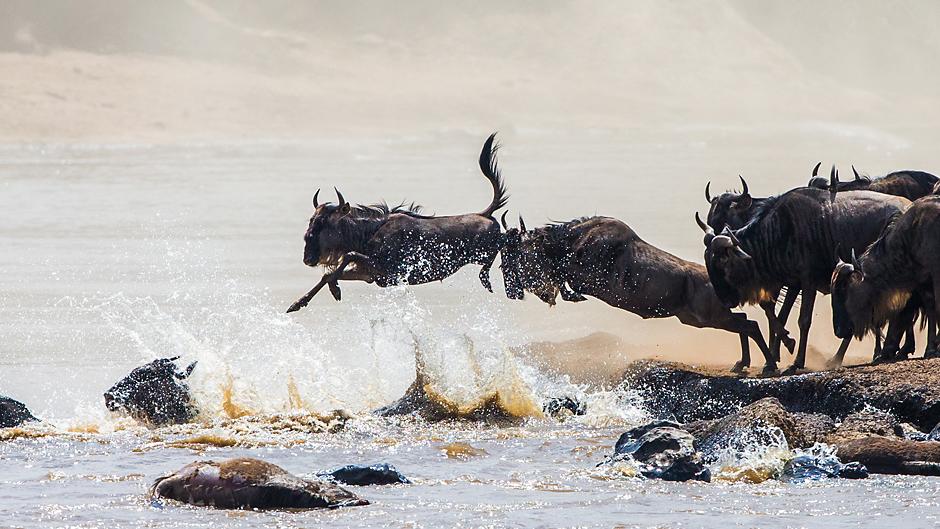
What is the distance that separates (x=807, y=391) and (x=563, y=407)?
5.84ft

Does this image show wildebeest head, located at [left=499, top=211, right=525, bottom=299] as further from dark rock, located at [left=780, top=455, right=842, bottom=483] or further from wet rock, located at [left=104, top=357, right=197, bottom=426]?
dark rock, located at [left=780, top=455, right=842, bottom=483]

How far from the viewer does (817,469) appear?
962cm

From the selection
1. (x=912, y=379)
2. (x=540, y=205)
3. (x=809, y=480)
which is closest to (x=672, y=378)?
(x=912, y=379)

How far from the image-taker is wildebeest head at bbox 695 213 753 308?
12984 mm

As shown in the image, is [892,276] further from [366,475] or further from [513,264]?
[366,475]

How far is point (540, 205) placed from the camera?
1264 inches

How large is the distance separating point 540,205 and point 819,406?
2079cm

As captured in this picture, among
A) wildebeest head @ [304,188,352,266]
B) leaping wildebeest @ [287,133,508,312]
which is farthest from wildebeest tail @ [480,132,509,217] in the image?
wildebeest head @ [304,188,352,266]

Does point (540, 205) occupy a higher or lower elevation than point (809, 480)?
higher

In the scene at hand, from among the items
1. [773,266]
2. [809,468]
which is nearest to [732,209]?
[773,266]

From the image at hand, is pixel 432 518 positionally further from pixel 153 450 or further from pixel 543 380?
pixel 543 380

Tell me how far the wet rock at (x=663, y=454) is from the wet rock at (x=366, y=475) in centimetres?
122

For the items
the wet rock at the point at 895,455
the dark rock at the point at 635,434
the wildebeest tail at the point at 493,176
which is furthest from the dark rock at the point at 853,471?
the wildebeest tail at the point at 493,176

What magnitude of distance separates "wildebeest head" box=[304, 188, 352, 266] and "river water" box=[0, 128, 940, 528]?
65 centimetres
